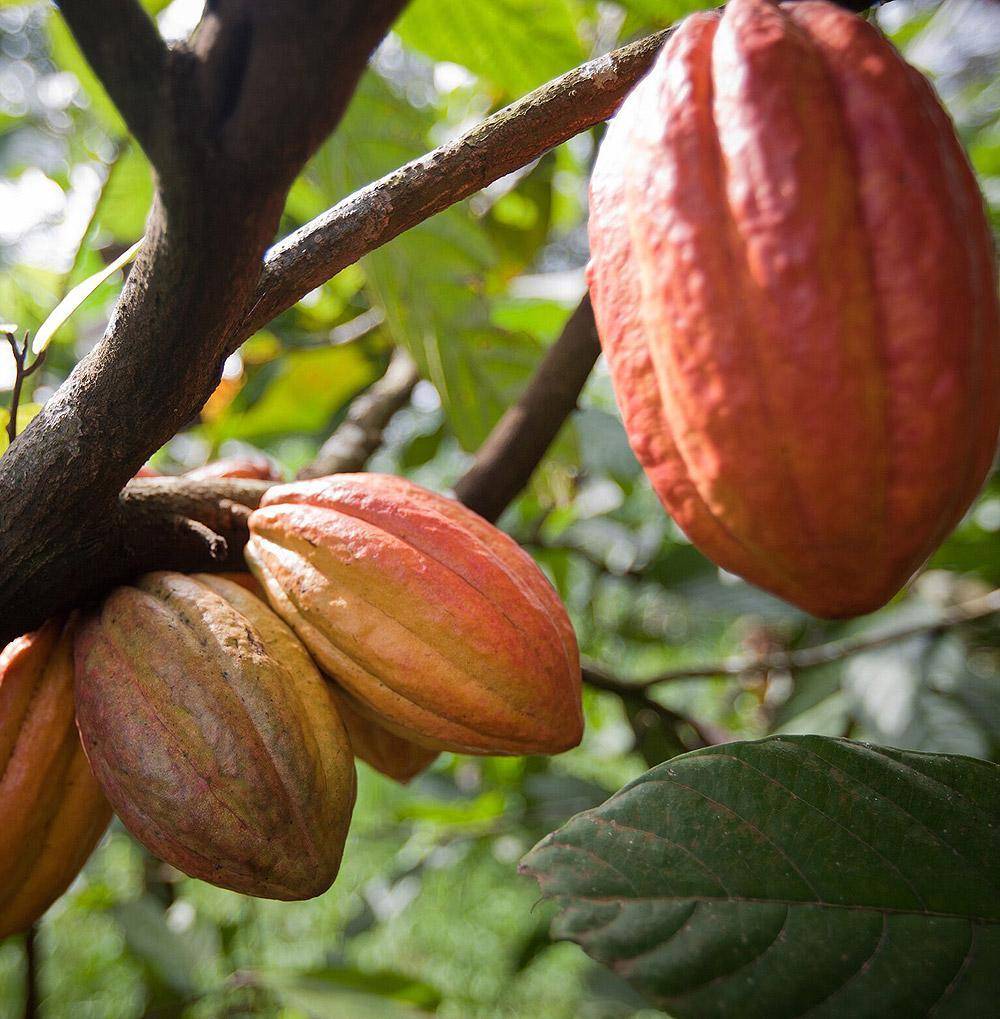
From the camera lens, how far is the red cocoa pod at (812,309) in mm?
477

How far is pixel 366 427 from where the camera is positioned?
156cm

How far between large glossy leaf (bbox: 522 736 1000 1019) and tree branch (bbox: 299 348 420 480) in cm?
73

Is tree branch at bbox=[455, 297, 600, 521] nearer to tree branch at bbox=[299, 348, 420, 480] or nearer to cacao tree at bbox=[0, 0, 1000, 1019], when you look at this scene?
cacao tree at bbox=[0, 0, 1000, 1019]

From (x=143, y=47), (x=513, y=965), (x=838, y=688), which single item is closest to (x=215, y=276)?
(x=143, y=47)

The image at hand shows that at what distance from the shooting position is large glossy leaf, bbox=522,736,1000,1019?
2.08 ft

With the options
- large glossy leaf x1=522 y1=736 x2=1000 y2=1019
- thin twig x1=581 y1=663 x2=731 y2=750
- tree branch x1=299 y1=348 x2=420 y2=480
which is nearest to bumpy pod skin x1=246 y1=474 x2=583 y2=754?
large glossy leaf x1=522 y1=736 x2=1000 y2=1019

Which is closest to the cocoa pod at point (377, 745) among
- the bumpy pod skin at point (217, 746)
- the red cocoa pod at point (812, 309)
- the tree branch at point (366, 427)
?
the bumpy pod skin at point (217, 746)

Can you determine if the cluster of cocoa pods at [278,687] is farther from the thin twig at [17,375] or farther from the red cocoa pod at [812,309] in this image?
the red cocoa pod at [812,309]

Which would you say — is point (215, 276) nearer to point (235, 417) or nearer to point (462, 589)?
point (462, 589)

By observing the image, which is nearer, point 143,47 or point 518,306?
point 143,47

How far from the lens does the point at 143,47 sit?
414 mm

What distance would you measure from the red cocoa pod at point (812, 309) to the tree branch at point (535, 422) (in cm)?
63

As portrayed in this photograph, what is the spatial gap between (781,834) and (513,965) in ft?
5.15

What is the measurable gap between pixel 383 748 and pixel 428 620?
0.25m
